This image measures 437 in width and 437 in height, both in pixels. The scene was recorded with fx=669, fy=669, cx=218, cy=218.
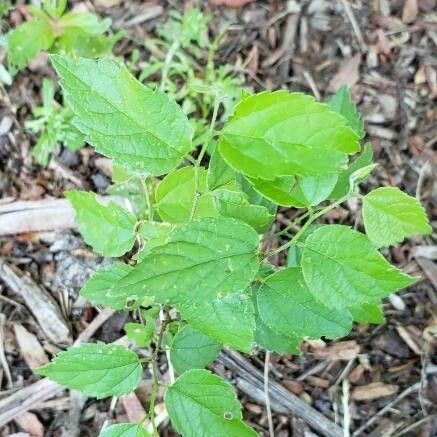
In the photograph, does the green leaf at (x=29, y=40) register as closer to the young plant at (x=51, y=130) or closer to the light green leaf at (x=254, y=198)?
the young plant at (x=51, y=130)

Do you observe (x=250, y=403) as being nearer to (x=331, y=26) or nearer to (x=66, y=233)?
(x=66, y=233)

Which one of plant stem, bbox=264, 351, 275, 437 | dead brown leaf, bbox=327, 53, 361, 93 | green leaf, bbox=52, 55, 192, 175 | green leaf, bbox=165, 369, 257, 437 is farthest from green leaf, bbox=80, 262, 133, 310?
dead brown leaf, bbox=327, 53, 361, 93

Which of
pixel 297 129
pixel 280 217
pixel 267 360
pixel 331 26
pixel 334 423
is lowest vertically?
pixel 334 423

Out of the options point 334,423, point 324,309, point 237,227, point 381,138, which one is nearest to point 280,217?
point 381,138

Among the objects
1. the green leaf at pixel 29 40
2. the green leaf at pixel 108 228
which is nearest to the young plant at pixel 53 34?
the green leaf at pixel 29 40

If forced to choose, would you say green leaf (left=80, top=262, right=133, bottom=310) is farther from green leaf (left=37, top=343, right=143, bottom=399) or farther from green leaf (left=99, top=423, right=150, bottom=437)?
green leaf (left=99, top=423, right=150, bottom=437)

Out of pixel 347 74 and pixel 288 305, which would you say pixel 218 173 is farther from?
pixel 347 74
